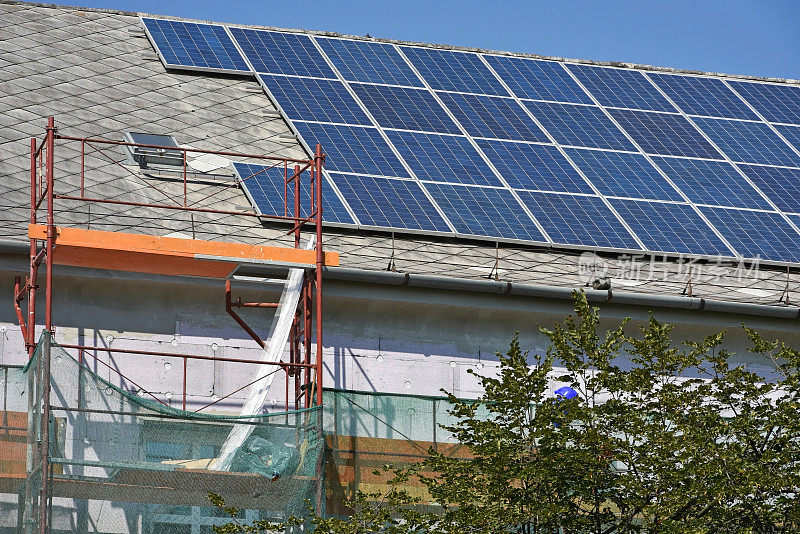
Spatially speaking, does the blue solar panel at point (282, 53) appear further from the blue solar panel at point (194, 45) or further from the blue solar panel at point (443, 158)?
the blue solar panel at point (443, 158)

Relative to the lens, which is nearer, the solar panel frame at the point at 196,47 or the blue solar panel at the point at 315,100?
the blue solar panel at the point at 315,100

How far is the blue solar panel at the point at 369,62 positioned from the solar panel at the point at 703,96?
4.93 metres

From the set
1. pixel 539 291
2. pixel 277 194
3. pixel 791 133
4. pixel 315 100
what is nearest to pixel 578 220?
pixel 539 291

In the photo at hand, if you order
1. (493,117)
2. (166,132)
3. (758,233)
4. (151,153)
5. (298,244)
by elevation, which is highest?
(493,117)

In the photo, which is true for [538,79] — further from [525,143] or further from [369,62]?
[525,143]

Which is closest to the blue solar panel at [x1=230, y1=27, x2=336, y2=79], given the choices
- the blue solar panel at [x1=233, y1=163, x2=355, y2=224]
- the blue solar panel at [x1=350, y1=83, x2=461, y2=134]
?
the blue solar panel at [x1=350, y1=83, x2=461, y2=134]

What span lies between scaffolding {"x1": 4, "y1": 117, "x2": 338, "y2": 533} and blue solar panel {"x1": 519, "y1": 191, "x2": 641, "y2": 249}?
3311 millimetres

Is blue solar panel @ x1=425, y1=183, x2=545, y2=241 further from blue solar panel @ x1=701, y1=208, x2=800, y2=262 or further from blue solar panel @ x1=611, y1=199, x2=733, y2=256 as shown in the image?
blue solar panel @ x1=701, y1=208, x2=800, y2=262

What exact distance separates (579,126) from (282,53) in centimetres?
514

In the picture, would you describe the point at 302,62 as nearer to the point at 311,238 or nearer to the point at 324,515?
the point at 311,238

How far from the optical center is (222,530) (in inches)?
483

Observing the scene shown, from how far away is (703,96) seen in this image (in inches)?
945

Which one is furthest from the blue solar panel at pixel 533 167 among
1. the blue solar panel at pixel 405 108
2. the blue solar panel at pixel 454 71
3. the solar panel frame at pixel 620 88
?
the solar panel frame at pixel 620 88

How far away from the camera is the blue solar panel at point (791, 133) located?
2244cm
